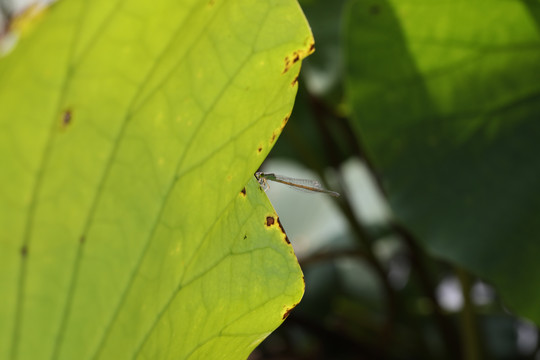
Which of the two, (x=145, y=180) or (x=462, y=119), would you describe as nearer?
(x=145, y=180)

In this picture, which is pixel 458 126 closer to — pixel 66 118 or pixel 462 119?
pixel 462 119

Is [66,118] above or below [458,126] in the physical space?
below

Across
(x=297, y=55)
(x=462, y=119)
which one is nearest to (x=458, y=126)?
(x=462, y=119)

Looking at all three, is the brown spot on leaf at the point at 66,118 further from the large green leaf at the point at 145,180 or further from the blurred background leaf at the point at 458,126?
the blurred background leaf at the point at 458,126

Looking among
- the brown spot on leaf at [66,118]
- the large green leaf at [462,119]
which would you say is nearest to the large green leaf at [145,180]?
the brown spot on leaf at [66,118]

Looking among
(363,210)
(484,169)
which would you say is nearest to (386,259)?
(363,210)

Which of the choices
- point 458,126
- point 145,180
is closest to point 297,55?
point 145,180

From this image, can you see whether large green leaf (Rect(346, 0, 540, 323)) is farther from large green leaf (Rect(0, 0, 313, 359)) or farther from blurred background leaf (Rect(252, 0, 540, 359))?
large green leaf (Rect(0, 0, 313, 359))

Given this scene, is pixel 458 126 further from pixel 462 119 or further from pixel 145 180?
pixel 145 180
